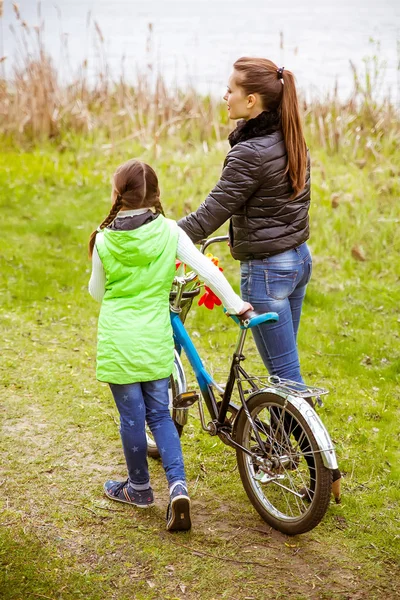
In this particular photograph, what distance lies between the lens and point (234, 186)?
3020 mm

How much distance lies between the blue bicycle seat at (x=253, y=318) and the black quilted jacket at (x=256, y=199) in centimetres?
28

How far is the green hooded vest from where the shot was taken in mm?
2982

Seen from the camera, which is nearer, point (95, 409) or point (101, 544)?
point (101, 544)

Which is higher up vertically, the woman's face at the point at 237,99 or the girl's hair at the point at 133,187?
the woman's face at the point at 237,99

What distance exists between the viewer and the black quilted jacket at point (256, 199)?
119 inches

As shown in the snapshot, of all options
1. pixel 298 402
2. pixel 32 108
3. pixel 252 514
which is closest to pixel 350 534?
pixel 252 514

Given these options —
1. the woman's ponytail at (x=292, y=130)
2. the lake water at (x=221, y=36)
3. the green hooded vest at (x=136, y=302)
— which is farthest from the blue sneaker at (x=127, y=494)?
the lake water at (x=221, y=36)

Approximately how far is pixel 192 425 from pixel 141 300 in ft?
4.80

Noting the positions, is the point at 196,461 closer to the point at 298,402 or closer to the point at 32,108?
the point at 298,402

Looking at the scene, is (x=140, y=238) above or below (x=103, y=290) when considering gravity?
above

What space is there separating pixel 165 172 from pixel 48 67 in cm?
246

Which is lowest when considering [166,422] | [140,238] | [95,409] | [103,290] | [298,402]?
[95,409]

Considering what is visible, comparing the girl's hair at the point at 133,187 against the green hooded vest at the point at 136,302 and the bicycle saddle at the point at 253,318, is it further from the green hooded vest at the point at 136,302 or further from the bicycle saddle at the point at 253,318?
the bicycle saddle at the point at 253,318

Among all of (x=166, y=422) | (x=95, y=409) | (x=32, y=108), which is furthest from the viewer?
(x=32, y=108)
